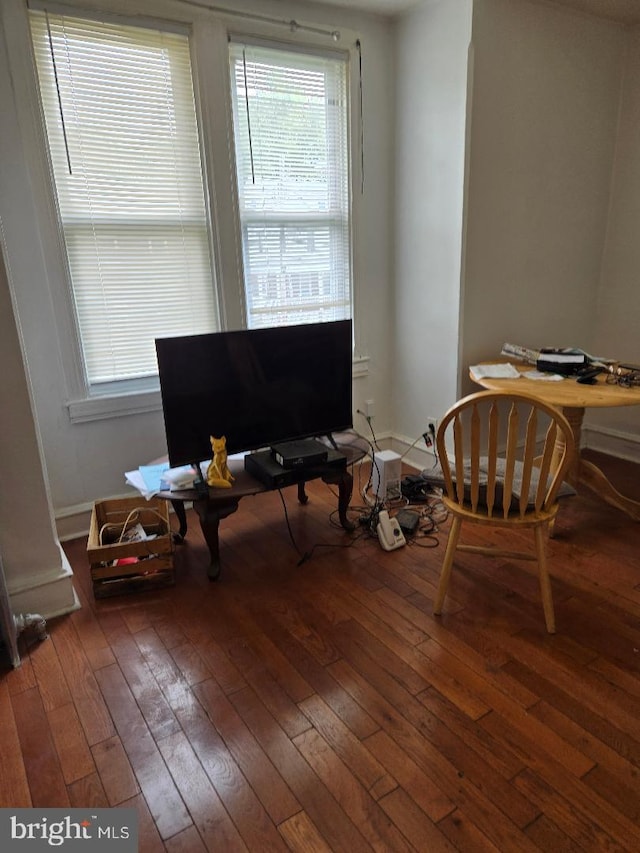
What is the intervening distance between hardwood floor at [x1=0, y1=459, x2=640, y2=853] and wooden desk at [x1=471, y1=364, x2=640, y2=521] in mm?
388

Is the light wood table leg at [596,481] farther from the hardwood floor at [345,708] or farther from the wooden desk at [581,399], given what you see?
the hardwood floor at [345,708]

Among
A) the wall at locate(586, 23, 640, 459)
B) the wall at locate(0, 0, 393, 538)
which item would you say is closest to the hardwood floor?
the wall at locate(0, 0, 393, 538)

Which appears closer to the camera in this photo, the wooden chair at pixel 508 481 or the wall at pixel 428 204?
the wooden chair at pixel 508 481

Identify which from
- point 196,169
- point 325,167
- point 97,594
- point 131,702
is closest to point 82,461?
point 97,594

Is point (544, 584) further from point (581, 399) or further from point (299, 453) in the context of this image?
point (299, 453)

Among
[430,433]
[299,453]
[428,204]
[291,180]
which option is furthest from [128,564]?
[428,204]

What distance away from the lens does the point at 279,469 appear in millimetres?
2490

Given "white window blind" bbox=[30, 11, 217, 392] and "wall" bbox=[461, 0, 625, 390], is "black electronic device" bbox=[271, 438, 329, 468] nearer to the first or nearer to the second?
"white window blind" bbox=[30, 11, 217, 392]

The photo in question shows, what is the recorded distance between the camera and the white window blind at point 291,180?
2.91 metres

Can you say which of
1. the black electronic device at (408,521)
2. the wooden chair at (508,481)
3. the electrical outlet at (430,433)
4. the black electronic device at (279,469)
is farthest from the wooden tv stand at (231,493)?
the electrical outlet at (430,433)

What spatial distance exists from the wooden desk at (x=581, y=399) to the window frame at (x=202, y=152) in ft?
4.95

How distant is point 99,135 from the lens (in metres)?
2.56

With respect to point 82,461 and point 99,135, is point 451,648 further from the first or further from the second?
point 99,135

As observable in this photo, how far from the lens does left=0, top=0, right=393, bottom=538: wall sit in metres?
2.38
